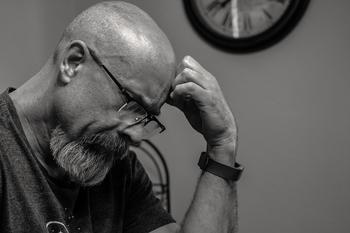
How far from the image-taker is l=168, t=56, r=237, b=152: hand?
102 cm

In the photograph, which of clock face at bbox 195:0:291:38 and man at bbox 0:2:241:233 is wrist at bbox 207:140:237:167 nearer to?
man at bbox 0:2:241:233

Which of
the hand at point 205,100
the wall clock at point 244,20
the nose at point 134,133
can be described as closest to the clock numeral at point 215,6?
the wall clock at point 244,20

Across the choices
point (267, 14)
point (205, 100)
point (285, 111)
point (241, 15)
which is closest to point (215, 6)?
point (241, 15)

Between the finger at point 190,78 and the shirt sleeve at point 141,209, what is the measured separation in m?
0.32

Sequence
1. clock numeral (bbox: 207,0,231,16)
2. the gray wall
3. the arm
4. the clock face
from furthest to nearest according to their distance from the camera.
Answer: clock numeral (bbox: 207,0,231,16)
the clock face
the gray wall
the arm

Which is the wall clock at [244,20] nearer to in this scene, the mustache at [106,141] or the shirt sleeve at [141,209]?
the shirt sleeve at [141,209]

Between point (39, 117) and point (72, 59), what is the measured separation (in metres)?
0.16

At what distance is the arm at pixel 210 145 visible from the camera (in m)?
1.05

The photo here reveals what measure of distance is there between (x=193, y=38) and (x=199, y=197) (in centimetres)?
132

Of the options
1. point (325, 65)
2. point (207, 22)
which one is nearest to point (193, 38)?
point (207, 22)

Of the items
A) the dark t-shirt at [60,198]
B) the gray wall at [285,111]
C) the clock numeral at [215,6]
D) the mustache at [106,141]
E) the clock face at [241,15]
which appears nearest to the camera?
the dark t-shirt at [60,198]

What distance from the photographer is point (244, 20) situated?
2068 millimetres

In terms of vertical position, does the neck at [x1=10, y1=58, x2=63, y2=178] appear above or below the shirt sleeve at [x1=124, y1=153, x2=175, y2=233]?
above

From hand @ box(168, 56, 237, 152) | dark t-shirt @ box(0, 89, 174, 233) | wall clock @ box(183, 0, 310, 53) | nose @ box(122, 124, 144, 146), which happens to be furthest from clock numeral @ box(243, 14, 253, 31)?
nose @ box(122, 124, 144, 146)
